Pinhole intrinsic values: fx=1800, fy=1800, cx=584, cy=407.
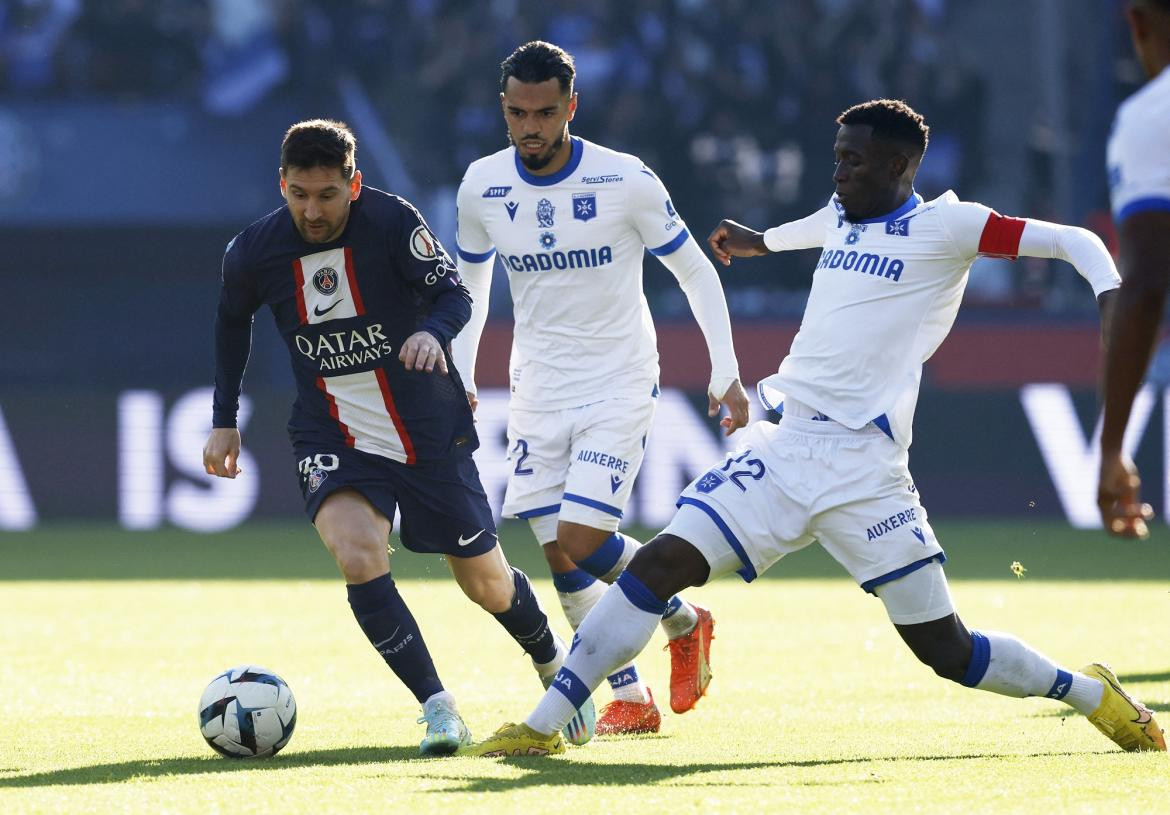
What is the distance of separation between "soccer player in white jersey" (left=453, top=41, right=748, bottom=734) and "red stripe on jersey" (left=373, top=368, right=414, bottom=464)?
0.74 m

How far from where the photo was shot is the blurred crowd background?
17797mm

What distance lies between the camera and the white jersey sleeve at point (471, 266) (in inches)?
265

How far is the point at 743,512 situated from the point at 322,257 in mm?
1616

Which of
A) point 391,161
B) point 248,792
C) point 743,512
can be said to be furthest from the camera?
point 391,161

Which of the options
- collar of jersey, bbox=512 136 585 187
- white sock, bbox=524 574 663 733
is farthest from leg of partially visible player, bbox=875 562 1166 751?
collar of jersey, bbox=512 136 585 187

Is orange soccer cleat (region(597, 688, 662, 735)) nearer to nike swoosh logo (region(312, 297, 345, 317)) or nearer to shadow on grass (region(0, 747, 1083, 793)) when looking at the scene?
shadow on grass (region(0, 747, 1083, 793))

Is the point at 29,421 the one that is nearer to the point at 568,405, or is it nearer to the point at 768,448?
the point at 568,405

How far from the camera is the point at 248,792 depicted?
4.86 m

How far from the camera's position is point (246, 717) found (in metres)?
5.59

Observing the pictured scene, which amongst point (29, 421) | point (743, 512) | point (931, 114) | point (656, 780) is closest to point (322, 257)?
point (743, 512)

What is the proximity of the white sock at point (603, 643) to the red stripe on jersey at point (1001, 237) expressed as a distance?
144 cm

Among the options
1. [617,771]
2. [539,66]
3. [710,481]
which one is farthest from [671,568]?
[539,66]

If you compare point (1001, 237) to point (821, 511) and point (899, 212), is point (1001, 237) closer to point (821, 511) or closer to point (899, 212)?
point (899, 212)

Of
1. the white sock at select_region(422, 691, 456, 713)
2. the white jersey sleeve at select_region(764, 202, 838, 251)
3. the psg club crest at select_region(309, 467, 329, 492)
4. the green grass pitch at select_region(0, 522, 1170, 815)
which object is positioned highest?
the white jersey sleeve at select_region(764, 202, 838, 251)
